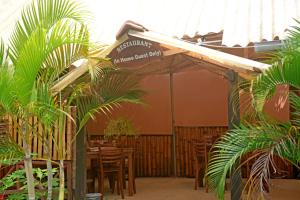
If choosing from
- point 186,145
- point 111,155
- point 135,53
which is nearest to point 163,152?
point 186,145

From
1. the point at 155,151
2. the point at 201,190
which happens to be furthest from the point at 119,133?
the point at 201,190

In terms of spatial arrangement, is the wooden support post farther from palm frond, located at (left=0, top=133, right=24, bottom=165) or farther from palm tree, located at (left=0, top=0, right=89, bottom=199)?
palm tree, located at (left=0, top=0, right=89, bottom=199)

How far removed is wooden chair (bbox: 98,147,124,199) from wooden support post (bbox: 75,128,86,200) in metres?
1.69

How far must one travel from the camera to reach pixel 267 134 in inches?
134

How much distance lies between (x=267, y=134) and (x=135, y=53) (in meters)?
1.97

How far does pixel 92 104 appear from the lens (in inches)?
191

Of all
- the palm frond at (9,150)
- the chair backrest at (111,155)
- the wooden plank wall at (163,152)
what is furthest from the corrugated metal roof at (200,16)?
the wooden plank wall at (163,152)

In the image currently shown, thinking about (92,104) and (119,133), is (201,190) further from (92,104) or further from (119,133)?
(92,104)

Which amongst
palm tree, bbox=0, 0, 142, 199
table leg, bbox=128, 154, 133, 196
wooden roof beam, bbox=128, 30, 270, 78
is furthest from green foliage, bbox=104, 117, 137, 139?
palm tree, bbox=0, 0, 142, 199

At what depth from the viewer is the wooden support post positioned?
5.61m

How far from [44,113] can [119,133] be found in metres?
5.56

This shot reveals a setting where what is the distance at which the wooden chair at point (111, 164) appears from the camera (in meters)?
7.41

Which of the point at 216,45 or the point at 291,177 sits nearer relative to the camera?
the point at 216,45

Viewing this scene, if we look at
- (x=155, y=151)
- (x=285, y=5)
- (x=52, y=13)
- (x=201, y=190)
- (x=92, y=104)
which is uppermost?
(x=285, y=5)
